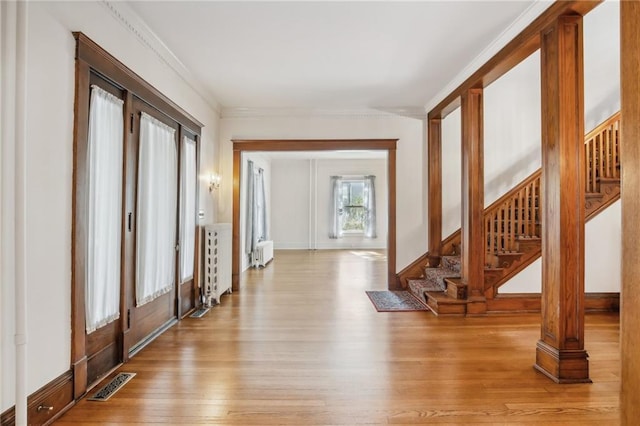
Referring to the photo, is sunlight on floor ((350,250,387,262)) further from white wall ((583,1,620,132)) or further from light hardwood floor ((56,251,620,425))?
white wall ((583,1,620,132))

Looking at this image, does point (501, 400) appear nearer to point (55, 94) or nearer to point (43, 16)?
point (55, 94)

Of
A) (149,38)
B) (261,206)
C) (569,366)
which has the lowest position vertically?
(569,366)

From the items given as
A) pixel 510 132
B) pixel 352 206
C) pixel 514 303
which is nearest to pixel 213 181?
pixel 514 303

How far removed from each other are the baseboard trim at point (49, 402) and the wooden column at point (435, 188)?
15.8 ft

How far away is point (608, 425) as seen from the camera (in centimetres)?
211

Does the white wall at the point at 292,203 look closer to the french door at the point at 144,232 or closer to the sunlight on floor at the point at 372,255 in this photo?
the sunlight on floor at the point at 372,255

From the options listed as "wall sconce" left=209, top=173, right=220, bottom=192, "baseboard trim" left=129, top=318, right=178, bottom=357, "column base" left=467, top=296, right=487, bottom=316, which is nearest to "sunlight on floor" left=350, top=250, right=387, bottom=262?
"column base" left=467, top=296, right=487, bottom=316

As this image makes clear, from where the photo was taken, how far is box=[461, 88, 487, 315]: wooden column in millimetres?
4227

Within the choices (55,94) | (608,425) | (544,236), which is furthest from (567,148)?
(55,94)

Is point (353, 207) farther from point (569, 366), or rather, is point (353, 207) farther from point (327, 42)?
point (569, 366)

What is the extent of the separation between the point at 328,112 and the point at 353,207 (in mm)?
6154

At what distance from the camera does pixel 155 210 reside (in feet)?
11.5

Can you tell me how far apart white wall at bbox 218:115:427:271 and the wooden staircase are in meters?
1.17

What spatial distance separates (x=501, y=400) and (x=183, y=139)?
4043 millimetres
